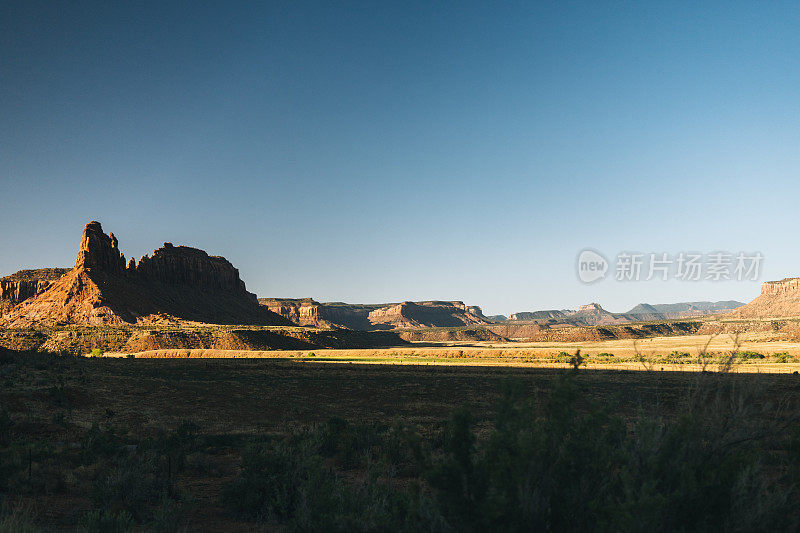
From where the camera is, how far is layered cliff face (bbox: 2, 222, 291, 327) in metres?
86.8

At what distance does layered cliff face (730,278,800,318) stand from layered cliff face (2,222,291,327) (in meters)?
168

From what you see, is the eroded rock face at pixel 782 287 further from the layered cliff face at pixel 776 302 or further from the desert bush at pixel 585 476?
the desert bush at pixel 585 476

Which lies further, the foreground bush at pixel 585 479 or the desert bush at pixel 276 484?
the desert bush at pixel 276 484

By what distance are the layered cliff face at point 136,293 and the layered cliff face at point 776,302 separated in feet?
551

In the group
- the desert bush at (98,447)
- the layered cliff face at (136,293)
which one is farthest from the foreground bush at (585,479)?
the layered cliff face at (136,293)

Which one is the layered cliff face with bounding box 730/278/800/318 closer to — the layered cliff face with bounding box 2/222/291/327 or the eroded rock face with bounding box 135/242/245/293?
the layered cliff face with bounding box 2/222/291/327

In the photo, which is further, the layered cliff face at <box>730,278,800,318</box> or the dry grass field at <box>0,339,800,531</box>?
the layered cliff face at <box>730,278,800,318</box>

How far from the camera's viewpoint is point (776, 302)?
548 ft

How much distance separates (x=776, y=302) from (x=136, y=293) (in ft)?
688

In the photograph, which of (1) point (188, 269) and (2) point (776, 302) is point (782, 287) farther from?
(1) point (188, 269)


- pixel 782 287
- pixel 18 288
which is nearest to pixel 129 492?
pixel 18 288

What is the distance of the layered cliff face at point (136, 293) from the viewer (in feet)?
285

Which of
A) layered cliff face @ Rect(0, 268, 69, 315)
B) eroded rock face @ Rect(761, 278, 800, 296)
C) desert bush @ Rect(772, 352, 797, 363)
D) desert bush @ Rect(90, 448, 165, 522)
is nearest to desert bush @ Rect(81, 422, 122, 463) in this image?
desert bush @ Rect(90, 448, 165, 522)

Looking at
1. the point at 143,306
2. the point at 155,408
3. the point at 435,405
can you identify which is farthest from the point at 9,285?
the point at 435,405
